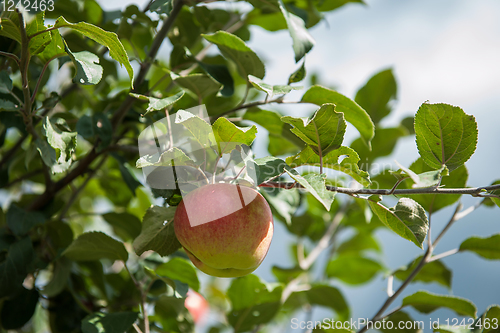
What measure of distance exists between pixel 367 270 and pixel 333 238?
151 mm

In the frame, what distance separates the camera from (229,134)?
0.51 metres

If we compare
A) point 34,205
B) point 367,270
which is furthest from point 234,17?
point 367,270

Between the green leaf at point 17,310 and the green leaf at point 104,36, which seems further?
the green leaf at point 17,310

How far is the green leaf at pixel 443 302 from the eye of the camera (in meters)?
0.78

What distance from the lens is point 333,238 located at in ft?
4.35

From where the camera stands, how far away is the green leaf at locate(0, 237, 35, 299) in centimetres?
72

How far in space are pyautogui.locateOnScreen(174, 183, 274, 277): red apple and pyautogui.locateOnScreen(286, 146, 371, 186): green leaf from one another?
90 mm

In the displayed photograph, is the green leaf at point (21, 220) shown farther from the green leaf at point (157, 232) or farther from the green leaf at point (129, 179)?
the green leaf at point (157, 232)

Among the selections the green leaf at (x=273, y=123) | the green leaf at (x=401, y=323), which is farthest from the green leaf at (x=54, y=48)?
the green leaf at (x=401, y=323)

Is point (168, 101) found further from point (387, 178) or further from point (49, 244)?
point (387, 178)

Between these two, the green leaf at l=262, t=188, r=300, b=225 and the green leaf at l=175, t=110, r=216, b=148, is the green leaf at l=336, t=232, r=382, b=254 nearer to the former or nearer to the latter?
the green leaf at l=262, t=188, r=300, b=225

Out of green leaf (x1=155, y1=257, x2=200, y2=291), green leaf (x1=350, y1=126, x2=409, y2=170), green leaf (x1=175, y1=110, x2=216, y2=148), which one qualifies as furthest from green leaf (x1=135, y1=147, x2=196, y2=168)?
green leaf (x1=350, y1=126, x2=409, y2=170)

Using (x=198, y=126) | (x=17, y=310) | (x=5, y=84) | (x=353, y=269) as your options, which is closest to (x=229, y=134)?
(x=198, y=126)

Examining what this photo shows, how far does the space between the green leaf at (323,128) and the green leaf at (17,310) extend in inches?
28.0
